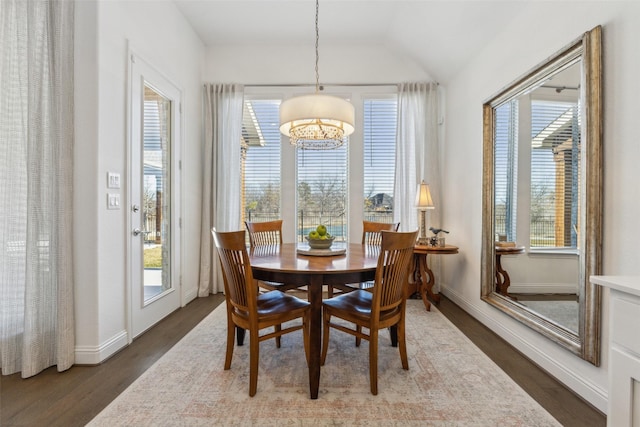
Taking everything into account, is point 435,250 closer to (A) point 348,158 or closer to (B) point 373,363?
(A) point 348,158

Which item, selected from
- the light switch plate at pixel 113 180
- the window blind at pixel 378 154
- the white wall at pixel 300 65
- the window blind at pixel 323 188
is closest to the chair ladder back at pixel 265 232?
the window blind at pixel 323 188

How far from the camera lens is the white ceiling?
9.70 ft

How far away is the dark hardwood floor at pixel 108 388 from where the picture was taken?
164cm

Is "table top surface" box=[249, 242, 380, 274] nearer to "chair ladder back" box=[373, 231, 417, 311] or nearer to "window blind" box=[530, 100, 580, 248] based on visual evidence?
"chair ladder back" box=[373, 231, 417, 311]

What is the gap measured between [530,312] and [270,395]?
76.9 inches

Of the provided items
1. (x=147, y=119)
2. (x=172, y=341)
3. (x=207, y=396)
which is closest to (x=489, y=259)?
(x=207, y=396)

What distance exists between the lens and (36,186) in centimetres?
200

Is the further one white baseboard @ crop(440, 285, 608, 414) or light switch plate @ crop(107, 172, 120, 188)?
light switch plate @ crop(107, 172, 120, 188)

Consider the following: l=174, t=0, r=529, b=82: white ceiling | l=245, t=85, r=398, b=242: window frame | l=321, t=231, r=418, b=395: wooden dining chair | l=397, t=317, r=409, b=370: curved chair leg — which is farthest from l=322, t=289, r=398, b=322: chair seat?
l=174, t=0, r=529, b=82: white ceiling

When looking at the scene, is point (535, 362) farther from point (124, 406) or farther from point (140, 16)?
point (140, 16)

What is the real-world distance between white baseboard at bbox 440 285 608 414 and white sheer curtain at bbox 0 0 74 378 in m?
3.22

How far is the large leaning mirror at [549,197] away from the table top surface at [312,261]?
3.89 ft

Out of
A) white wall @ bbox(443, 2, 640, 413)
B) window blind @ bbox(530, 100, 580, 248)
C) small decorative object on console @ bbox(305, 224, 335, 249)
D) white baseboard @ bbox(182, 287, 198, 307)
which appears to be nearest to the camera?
white wall @ bbox(443, 2, 640, 413)

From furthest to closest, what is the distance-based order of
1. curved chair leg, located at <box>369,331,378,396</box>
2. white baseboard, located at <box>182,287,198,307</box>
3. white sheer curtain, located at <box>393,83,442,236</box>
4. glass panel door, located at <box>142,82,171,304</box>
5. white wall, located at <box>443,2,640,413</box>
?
1. white sheer curtain, located at <box>393,83,442,236</box>
2. white baseboard, located at <box>182,287,198,307</box>
3. glass panel door, located at <box>142,82,171,304</box>
4. curved chair leg, located at <box>369,331,378,396</box>
5. white wall, located at <box>443,2,640,413</box>
